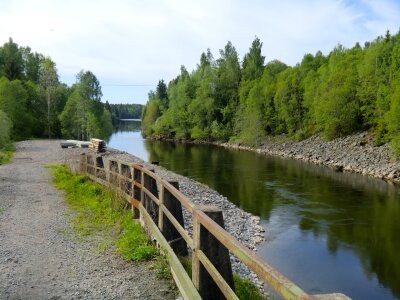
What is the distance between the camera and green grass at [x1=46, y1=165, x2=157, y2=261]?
346 inches

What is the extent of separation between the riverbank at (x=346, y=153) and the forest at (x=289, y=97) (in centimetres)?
174

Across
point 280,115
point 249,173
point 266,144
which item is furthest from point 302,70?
point 249,173

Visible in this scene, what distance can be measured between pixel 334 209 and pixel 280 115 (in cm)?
5306

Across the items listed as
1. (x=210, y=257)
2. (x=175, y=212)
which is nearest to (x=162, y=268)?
(x=175, y=212)

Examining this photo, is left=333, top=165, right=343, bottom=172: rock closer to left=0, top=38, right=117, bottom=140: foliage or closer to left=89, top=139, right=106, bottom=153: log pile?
left=89, top=139, right=106, bottom=153: log pile

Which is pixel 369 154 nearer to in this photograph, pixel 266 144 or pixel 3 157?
pixel 266 144

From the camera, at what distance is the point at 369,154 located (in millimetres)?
46312

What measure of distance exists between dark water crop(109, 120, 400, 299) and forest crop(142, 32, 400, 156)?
13.7m

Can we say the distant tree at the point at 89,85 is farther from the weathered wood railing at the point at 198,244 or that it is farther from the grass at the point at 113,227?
the weathered wood railing at the point at 198,244

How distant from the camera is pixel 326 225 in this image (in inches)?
835

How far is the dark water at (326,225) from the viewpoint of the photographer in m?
14.3

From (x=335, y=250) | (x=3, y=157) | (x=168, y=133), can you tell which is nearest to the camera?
(x=335, y=250)

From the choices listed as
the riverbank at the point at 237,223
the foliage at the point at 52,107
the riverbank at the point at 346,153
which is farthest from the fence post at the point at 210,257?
the foliage at the point at 52,107

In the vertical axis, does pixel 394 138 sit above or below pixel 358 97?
below
